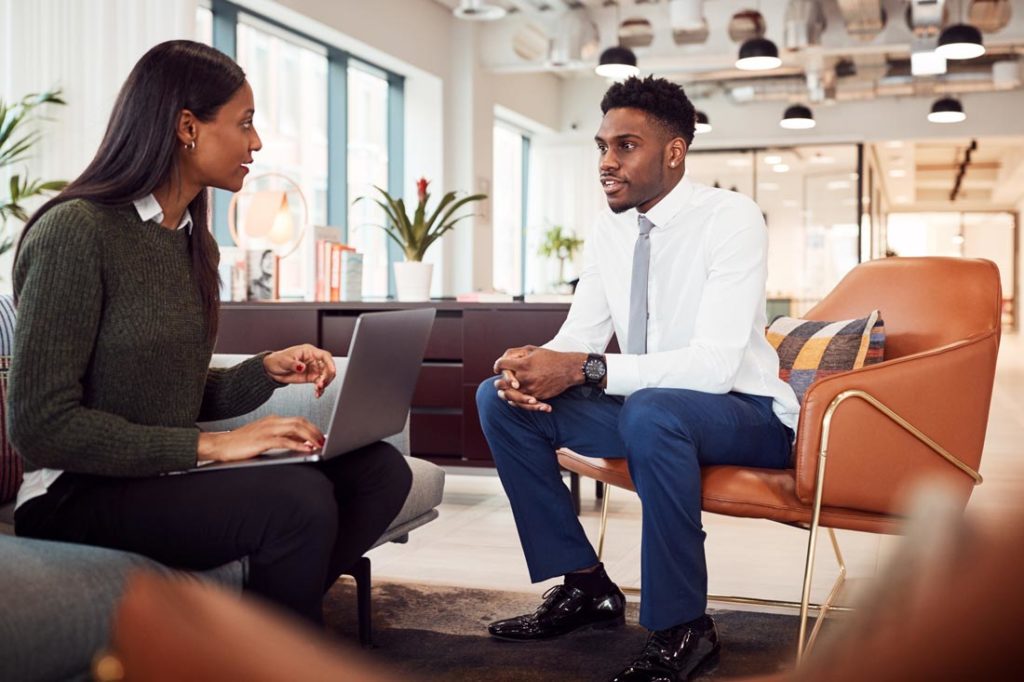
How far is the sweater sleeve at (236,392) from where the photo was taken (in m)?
2.01

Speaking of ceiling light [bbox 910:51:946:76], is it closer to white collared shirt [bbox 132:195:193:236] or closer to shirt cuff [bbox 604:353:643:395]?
shirt cuff [bbox 604:353:643:395]

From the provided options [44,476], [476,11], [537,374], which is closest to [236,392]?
[44,476]

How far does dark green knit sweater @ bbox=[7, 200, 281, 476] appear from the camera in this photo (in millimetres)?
1518

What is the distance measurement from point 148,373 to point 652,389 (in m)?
1.01

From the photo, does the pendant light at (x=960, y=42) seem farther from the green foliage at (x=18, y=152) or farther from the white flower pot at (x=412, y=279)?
the green foliage at (x=18, y=152)

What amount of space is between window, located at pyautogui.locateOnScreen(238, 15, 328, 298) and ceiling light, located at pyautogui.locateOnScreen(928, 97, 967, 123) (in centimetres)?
595

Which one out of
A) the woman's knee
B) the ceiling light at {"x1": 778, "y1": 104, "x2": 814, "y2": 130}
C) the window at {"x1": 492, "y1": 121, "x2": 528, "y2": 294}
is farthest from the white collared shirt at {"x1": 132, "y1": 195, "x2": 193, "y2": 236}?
the ceiling light at {"x1": 778, "y1": 104, "x2": 814, "y2": 130}

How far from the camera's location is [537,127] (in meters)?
11.7

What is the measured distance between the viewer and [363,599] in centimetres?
239

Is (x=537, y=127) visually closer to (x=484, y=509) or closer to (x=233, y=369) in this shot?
(x=484, y=509)

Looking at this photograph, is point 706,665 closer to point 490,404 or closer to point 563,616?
point 563,616

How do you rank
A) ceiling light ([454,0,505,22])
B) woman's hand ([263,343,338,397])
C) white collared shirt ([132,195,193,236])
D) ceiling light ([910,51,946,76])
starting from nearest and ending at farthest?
white collared shirt ([132,195,193,236]), woman's hand ([263,343,338,397]), ceiling light ([454,0,505,22]), ceiling light ([910,51,946,76])

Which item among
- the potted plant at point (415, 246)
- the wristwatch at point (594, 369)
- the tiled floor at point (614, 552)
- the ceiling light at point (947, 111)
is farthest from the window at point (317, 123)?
the ceiling light at point (947, 111)

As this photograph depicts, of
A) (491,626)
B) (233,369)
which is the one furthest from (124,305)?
(491,626)
